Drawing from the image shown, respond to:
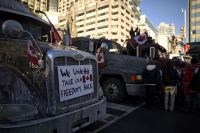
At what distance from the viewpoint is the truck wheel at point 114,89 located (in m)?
8.56

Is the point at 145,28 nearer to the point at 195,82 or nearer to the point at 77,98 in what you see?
the point at 195,82

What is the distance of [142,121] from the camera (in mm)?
6848

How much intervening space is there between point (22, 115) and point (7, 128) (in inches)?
10.6

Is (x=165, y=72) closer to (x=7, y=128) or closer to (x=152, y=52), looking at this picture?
(x=152, y=52)

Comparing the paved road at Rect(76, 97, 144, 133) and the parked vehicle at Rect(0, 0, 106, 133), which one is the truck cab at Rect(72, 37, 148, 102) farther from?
the parked vehicle at Rect(0, 0, 106, 133)

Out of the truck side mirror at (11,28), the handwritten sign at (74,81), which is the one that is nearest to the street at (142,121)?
the handwritten sign at (74,81)

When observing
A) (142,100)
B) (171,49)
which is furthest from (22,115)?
(171,49)

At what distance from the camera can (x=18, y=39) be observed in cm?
439

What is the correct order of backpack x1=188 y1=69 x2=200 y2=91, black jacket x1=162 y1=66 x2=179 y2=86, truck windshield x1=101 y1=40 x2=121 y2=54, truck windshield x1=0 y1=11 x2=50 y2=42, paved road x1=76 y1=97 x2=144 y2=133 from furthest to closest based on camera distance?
truck windshield x1=101 y1=40 x2=121 y2=54
black jacket x1=162 y1=66 x2=179 y2=86
backpack x1=188 y1=69 x2=200 y2=91
paved road x1=76 y1=97 x2=144 y2=133
truck windshield x1=0 y1=11 x2=50 y2=42

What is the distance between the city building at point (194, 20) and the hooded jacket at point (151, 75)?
85.4 m

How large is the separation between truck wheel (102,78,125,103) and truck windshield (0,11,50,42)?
309 centimetres

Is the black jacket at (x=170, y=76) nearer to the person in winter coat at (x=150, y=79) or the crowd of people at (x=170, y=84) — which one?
the crowd of people at (x=170, y=84)

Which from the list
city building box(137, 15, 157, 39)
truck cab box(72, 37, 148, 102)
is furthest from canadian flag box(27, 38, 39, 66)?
city building box(137, 15, 157, 39)

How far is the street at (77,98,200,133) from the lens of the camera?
19.9 feet
